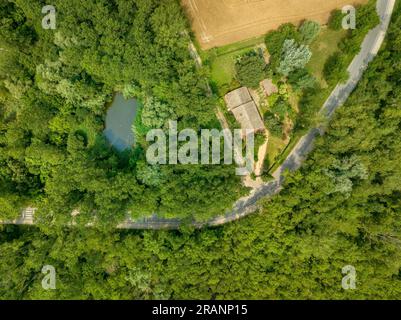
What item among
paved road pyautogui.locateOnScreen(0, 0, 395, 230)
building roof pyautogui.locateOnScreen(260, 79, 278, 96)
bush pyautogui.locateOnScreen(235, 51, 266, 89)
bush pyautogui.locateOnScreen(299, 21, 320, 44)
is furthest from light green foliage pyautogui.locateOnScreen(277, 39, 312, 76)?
paved road pyautogui.locateOnScreen(0, 0, 395, 230)

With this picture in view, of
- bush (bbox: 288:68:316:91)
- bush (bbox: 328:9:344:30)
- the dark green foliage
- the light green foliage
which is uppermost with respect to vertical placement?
bush (bbox: 328:9:344:30)

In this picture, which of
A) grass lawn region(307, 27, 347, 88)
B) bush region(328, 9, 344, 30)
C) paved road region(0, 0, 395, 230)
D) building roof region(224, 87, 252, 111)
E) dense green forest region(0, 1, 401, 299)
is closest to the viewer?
dense green forest region(0, 1, 401, 299)

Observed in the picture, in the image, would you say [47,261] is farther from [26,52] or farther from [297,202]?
[297,202]

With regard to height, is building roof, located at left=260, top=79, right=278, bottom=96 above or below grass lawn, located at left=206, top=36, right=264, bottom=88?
below

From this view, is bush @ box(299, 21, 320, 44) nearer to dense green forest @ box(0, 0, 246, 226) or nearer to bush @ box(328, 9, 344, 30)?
bush @ box(328, 9, 344, 30)

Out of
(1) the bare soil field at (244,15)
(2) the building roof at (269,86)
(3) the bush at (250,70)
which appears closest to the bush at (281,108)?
(2) the building roof at (269,86)

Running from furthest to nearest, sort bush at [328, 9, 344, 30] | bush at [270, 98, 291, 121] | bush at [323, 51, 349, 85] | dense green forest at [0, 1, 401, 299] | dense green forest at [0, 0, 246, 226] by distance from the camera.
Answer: bush at [270, 98, 291, 121] → bush at [328, 9, 344, 30] → bush at [323, 51, 349, 85] → dense green forest at [0, 0, 246, 226] → dense green forest at [0, 1, 401, 299]

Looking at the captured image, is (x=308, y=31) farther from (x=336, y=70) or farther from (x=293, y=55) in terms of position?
(x=336, y=70)
